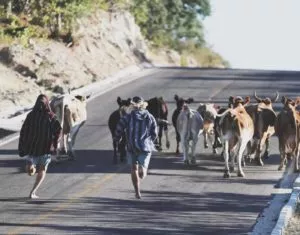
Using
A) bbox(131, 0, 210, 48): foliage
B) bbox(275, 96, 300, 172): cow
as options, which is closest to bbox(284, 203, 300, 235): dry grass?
bbox(275, 96, 300, 172): cow

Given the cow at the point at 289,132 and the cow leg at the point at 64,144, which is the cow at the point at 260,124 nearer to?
the cow at the point at 289,132

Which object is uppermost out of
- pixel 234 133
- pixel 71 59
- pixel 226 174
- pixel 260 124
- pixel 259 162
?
pixel 71 59

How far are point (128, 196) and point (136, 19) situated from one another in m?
42.9

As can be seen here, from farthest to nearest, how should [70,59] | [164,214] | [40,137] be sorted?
[70,59], [40,137], [164,214]

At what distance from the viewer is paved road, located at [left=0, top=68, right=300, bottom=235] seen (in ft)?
50.2

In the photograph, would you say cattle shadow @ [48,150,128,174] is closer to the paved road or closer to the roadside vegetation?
the paved road

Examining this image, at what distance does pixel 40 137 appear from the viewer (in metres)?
17.4

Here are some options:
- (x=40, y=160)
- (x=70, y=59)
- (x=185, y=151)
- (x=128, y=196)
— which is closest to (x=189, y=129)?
(x=185, y=151)

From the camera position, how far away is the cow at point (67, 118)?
22875mm

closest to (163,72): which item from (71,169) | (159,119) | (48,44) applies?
(48,44)

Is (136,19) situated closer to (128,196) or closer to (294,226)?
(128,196)

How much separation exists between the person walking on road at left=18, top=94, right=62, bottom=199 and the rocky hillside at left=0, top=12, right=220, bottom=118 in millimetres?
14571

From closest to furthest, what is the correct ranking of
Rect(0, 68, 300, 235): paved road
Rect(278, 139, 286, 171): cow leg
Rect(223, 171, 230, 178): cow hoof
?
1. Rect(0, 68, 300, 235): paved road
2. Rect(223, 171, 230, 178): cow hoof
3. Rect(278, 139, 286, 171): cow leg

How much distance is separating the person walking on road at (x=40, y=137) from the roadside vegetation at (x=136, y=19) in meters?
23.1
